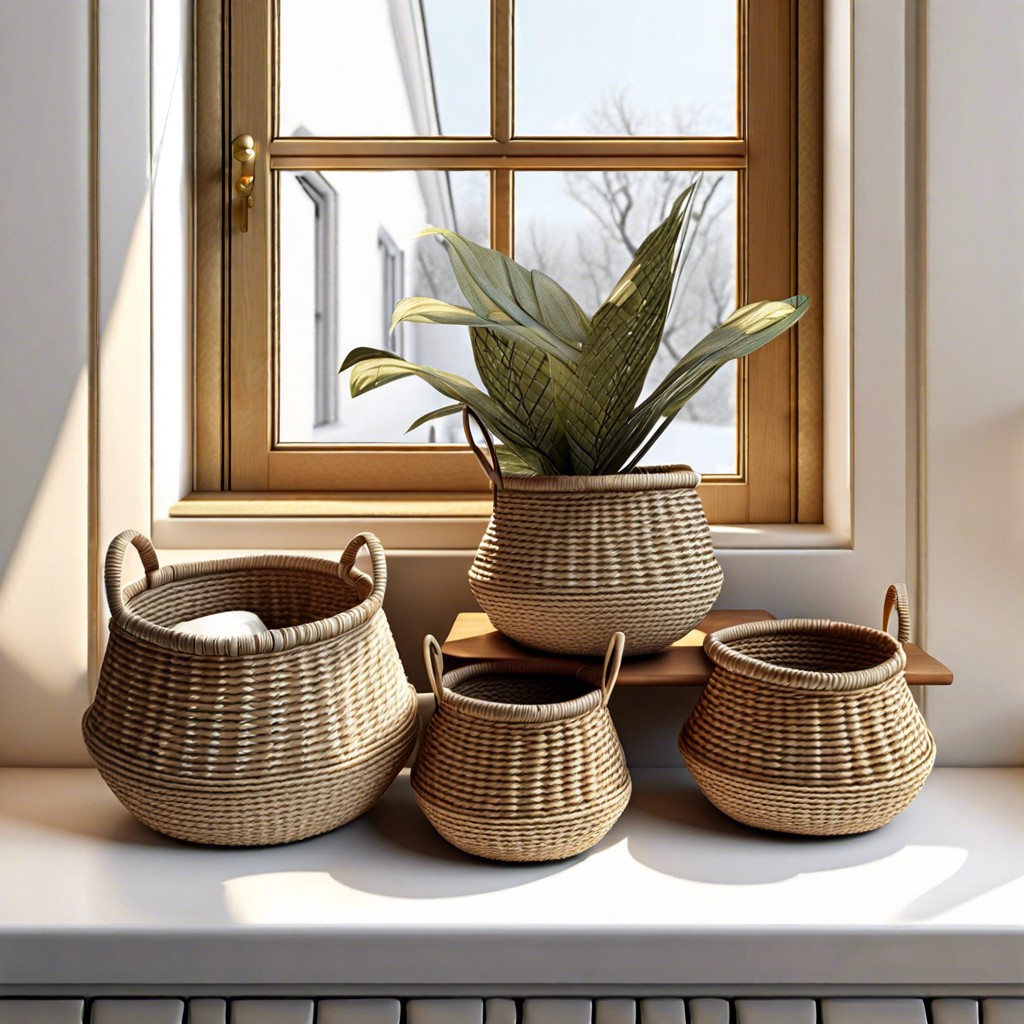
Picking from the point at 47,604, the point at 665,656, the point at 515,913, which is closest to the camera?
the point at 515,913

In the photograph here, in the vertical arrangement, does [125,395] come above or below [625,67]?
Result: below

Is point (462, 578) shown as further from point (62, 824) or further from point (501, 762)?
point (62, 824)

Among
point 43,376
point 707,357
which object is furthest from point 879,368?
point 43,376

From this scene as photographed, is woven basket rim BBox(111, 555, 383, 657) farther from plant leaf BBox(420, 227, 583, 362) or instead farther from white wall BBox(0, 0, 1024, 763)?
plant leaf BBox(420, 227, 583, 362)

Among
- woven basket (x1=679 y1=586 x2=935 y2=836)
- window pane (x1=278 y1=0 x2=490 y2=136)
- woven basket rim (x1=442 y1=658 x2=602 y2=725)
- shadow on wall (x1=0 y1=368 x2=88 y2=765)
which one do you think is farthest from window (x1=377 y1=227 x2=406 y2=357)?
woven basket (x1=679 y1=586 x2=935 y2=836)

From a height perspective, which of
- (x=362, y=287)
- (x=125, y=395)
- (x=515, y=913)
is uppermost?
(x=362, y=287)

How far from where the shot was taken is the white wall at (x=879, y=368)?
3.50ft

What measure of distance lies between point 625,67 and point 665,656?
79 cm

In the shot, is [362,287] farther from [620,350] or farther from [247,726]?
[247,726]

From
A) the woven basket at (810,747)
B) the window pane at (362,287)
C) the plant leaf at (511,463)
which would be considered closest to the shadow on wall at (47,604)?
the window pane at (362,287)

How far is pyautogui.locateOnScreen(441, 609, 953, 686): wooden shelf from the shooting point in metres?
0.92

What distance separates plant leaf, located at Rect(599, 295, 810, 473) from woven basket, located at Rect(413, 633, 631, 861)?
0.23 meters

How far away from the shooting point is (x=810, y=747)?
2.72ft

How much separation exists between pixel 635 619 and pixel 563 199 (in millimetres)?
625
